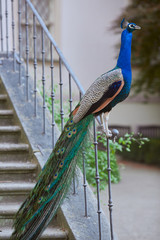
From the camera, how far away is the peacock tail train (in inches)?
114

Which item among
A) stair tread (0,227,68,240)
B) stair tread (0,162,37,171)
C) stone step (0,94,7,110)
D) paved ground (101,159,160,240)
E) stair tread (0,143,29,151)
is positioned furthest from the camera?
paved ground (101,159,160,240)

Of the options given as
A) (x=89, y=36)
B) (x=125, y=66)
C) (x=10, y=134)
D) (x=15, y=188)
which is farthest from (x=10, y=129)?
(x=89, y=36)

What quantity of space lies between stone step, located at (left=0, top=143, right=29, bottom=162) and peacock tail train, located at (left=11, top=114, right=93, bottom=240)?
973mm

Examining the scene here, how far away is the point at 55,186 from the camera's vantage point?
2.93 m

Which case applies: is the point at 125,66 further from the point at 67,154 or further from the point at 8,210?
the point at 8,210

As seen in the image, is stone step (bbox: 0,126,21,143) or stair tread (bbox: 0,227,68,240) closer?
stair tread (bbox: 0,227,68,240)

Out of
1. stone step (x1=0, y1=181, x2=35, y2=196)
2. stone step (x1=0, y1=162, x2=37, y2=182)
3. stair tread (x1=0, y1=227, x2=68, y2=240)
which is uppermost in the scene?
stone step (x1=0, y1=162, x2=37, y2=182)

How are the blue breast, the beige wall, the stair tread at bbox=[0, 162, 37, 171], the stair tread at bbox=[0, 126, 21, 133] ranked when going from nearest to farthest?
the blue breast → the stair tread at bbox=[0, 162, 37, 171] → the stair tread at bbox=[0, 126, 21, 133] → the beige wall

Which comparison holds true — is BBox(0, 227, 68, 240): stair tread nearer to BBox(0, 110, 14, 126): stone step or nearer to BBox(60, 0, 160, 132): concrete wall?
BBox(0, 110, 14, 126): stone step

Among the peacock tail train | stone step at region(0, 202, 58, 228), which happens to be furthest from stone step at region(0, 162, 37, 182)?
the peacock tail train

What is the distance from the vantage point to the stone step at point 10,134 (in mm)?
4109

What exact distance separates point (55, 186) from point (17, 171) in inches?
34.2

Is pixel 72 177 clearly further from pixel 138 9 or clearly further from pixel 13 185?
pixel 138 9

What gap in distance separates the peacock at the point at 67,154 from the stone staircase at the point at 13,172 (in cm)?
31
